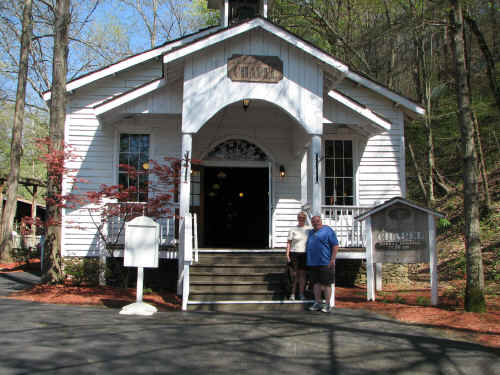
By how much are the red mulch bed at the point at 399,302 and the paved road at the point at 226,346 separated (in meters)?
0.48

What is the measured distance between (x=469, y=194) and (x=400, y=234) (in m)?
1.53

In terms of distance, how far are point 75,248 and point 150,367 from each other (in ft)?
24.4

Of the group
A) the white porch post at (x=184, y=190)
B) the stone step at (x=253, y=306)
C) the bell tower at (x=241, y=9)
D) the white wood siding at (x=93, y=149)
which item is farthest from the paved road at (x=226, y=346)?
the bell tower at (x=241, y=9)

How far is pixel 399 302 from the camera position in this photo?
345 inches

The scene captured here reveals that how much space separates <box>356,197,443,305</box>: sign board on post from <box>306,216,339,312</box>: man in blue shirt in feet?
4.31

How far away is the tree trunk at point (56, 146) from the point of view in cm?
1029

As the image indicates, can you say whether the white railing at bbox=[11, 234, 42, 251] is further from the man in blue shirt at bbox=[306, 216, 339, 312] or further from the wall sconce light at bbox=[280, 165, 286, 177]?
the man in blue shirt at bbox=[306, 216, 339, 312]

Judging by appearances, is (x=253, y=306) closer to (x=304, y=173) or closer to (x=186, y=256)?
(x=186, y=256)

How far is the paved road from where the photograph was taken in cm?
471

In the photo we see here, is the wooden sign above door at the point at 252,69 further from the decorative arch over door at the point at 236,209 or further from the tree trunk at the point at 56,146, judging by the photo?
the decorative arch over door at the point at 236,209

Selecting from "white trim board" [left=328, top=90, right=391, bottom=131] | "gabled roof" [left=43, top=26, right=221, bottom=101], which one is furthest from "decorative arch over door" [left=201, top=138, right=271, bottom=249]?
"white trim board" [left=328, top=90, right=391, bottom=131]

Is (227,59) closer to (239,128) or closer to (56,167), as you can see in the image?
(239,128)

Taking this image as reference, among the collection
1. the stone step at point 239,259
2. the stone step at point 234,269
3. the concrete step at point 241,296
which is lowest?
the concrete step at point 241,296

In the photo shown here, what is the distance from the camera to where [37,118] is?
108 ft
